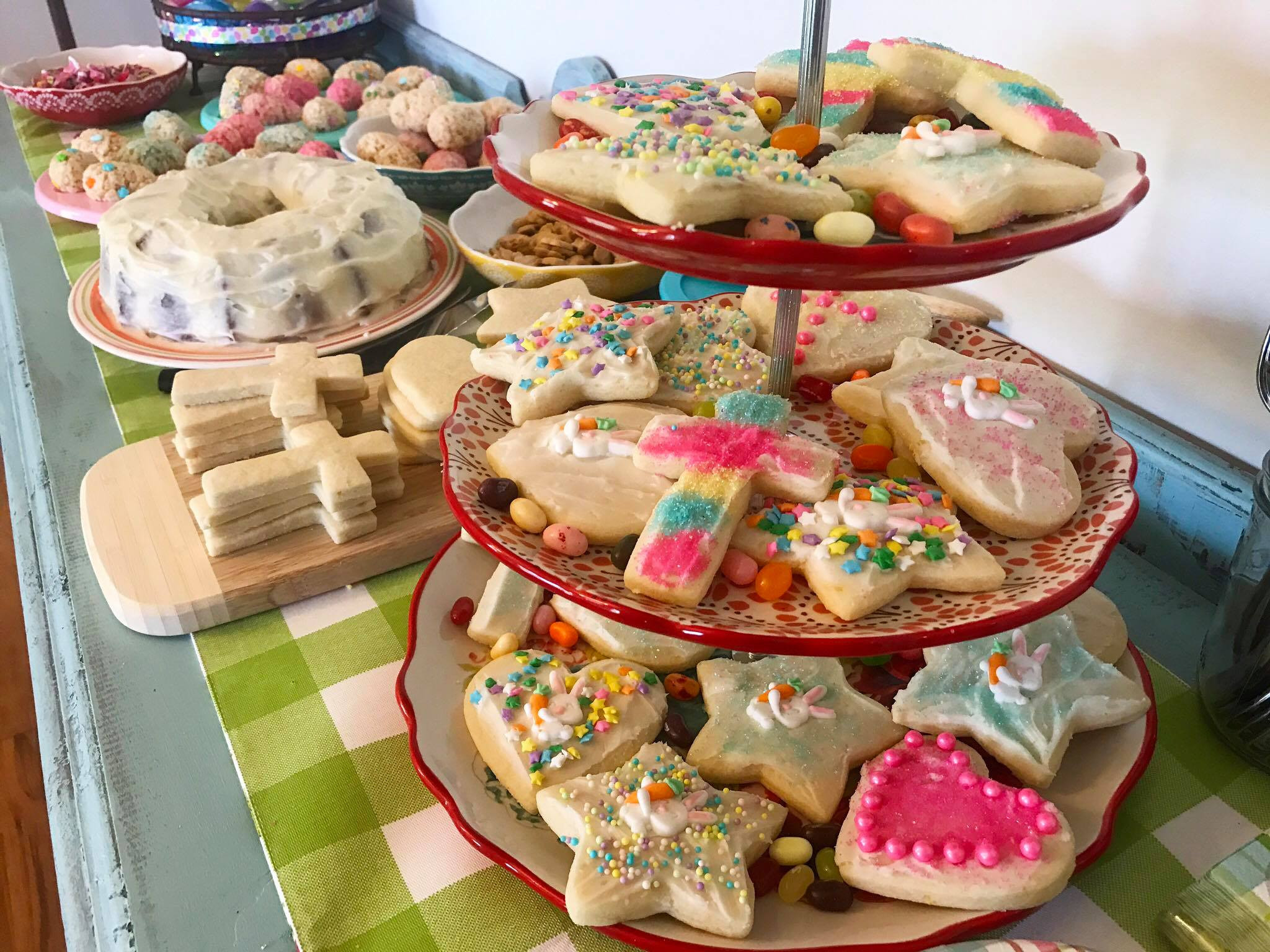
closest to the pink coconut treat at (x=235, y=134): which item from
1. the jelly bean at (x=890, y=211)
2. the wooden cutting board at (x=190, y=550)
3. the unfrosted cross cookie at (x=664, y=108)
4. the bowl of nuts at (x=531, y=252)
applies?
the bowl of nuts at (x=531, y=252)

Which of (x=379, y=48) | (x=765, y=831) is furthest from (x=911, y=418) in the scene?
(x=379, y=48)

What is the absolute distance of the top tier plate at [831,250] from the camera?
1.49 ft

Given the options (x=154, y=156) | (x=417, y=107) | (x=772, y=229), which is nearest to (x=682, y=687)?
(x=772, y=229)

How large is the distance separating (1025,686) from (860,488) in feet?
0.65

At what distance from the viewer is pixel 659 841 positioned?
0.59m

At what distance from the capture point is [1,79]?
188cm

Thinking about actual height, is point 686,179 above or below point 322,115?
above

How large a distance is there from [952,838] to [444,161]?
131 centimetres

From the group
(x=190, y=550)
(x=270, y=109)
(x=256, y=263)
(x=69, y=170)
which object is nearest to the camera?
(x=190, y=550)

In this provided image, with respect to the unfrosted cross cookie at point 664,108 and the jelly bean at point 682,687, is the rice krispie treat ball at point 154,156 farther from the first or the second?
the jelly bean at point 682,687

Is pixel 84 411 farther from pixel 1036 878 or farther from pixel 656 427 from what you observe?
pixel 1036 878

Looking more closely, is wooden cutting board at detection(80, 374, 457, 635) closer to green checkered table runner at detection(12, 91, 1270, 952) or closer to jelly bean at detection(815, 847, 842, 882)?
green checkered table runner at detection(12, 91, 1270, 952)

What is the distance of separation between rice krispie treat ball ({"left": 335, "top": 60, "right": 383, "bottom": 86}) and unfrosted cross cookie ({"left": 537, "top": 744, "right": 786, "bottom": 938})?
1723 millimetres

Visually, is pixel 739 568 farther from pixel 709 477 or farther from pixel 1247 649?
pixel 1247 649
